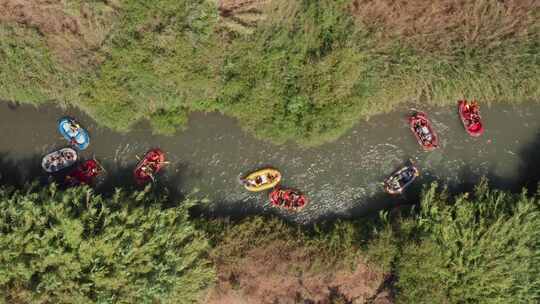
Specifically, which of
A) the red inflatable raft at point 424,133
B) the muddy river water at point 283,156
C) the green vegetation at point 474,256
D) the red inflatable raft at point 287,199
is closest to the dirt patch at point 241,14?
the muddy river water at point 283,156

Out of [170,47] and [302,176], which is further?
[302,176]

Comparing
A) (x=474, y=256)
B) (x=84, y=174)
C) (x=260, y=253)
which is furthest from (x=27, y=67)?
(x=474, y=256)

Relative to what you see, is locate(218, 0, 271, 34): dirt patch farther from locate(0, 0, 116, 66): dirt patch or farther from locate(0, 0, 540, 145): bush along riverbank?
locate(0, 0, 116, 66): dirt patch

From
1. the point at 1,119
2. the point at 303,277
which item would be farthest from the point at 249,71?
the point at 1,119

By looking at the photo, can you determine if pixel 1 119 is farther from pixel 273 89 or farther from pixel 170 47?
pixel 273 89

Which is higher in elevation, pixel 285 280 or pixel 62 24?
pixel 62 24

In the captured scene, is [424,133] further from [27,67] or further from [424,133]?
[27,67]
